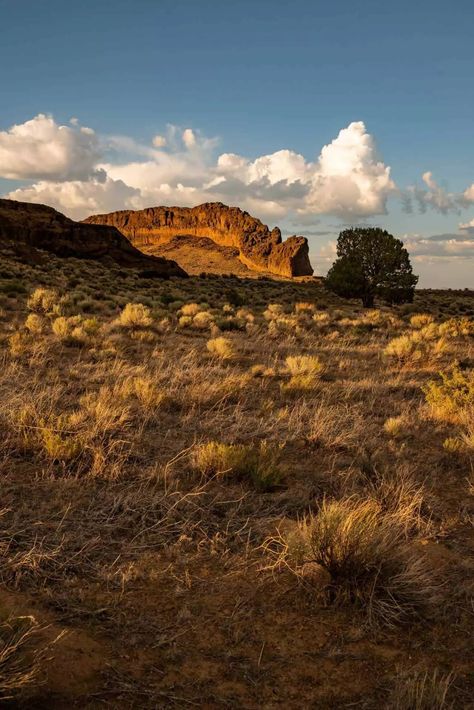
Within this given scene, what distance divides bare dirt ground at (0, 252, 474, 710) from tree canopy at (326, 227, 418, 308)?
2486 cm

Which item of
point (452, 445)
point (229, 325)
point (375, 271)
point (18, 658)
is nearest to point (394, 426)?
point (452, 445)

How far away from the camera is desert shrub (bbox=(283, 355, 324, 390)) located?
7.88 metres

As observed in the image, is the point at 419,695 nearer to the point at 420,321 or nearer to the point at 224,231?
the point at 420,321

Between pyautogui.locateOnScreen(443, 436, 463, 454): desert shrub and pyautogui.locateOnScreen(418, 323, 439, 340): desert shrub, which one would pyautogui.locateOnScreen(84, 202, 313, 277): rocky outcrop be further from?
pyautogui.locateOnScreen(443, 436, 463, 454): desert shrub

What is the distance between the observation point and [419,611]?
2793 mm

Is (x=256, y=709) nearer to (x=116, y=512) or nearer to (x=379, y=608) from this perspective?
(x=379, y=608)

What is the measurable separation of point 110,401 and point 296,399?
2967 mm

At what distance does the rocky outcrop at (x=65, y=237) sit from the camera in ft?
179

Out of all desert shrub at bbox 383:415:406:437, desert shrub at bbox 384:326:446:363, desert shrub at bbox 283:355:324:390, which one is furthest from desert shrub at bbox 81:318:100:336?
desert shrub at bbox 383:415:406:437

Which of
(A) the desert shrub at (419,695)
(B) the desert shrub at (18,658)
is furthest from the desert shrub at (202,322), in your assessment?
(A) the desert shrub at (419,695)

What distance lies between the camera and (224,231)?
14450 cm

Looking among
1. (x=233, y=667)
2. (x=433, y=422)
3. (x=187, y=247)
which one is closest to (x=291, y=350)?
(x=433, y=422)

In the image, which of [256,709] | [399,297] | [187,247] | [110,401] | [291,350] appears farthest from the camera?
[187,247]

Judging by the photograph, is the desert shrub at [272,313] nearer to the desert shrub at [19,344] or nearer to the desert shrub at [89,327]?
the desert shrub at [89,327]
